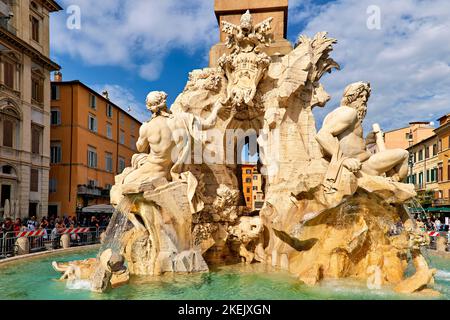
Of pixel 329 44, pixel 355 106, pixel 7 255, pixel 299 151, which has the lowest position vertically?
pixel 7 255

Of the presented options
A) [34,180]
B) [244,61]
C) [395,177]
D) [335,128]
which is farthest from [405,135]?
[335,128]

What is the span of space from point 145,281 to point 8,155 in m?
20.7

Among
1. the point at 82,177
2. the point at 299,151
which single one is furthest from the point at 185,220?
the point at 82,177

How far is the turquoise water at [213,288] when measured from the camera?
18.6 feet

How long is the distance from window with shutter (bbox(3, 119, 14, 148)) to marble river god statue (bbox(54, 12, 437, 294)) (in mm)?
18710

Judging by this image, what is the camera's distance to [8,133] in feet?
78.2

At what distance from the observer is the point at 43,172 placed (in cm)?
2667

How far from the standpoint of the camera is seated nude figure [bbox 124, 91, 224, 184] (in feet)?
24.2

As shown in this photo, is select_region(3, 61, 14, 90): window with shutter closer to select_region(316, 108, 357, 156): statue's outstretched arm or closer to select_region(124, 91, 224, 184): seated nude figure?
select_region(124, 91, 224, 184): seated nude figure

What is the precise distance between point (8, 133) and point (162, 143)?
2042 cm

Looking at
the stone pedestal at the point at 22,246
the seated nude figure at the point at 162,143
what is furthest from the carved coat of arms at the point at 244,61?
the stone pedestal at the point at 22,246

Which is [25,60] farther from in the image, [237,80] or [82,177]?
[237,80]

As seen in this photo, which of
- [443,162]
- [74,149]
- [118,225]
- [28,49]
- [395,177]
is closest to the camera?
[395,177]

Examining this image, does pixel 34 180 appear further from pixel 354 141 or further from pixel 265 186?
pixel 354 141
